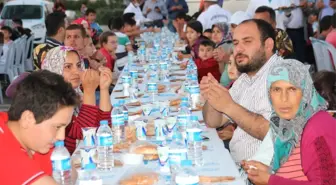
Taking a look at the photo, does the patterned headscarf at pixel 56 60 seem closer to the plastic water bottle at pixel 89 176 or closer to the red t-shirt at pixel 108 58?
the plastic water bottle at pixel 89 176

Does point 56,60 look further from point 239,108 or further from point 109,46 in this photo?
point 109,46

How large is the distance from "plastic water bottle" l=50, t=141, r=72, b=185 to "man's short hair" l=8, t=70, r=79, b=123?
379 mm

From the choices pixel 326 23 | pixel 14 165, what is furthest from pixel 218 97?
pixel 326 23

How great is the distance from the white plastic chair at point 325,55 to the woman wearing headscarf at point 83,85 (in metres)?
3.80

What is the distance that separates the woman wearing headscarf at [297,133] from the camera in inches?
99.6

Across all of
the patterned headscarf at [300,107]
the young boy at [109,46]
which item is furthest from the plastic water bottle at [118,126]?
the young boy at [109,46]

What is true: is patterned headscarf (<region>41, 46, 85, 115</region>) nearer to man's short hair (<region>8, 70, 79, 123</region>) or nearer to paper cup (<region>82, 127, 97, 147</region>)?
paper cup (<region>82, 127, 97, 147</region>)

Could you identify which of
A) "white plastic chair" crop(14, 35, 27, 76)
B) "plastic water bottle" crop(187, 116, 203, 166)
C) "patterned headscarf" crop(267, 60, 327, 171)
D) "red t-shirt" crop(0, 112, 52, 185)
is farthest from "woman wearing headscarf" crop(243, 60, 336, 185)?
"white plastic chair" crop(14, 35, 27, 76)

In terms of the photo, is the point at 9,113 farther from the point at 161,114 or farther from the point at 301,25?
the point at 301,25

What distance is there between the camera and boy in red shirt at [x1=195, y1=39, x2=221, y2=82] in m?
7.35

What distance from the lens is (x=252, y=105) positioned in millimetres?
3859

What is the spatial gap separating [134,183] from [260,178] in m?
0.54

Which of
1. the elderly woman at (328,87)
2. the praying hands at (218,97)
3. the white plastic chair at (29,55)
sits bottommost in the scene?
the white plastic chair at (29,55)

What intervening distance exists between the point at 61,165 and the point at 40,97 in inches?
18.6
